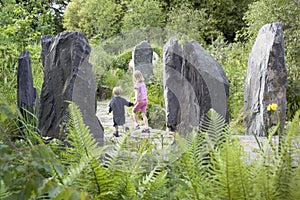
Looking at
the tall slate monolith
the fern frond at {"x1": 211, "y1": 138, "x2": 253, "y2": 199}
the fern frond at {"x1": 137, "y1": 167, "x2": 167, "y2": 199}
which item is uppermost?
the tall slate monolith

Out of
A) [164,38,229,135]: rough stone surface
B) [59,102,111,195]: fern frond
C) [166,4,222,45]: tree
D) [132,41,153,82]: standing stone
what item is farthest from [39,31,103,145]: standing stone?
[166,4,222,45]: tree

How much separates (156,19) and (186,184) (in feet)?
53.3

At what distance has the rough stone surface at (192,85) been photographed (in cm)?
331

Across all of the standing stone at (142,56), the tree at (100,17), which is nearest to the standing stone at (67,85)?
the standing stone at (142,56)

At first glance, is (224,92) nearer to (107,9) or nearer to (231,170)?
(231,170)

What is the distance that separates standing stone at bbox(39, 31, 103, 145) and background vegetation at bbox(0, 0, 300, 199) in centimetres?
24

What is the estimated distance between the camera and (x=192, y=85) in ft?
11.1

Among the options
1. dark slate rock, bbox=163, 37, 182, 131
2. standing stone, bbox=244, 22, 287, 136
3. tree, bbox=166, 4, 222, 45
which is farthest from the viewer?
tree, bbox=166, 4, 222, 45

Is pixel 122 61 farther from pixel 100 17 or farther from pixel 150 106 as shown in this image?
pixel 100 17

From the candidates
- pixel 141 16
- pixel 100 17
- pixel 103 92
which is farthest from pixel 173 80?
pixel 100 17

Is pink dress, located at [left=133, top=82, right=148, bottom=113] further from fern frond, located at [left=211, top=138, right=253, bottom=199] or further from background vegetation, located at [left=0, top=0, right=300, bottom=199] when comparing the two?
fern frond, located at [left=211, top=138, right=253, bottom=199]

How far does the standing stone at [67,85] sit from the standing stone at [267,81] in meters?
2.37

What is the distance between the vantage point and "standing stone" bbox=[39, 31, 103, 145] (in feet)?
10.6

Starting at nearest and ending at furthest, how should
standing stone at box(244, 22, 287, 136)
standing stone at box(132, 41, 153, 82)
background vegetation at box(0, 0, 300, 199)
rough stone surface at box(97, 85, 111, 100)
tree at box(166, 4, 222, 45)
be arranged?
1. background vegetation at box(0, 0, 300, 199)
2. standing stone at box(244, 22, 287, 136)
3. rough stone surface at box(97, 85, 111, 100)
4. standing stone at box(132, 41, 153, 82)
5. tree at box(166, 4, 222, 45)
